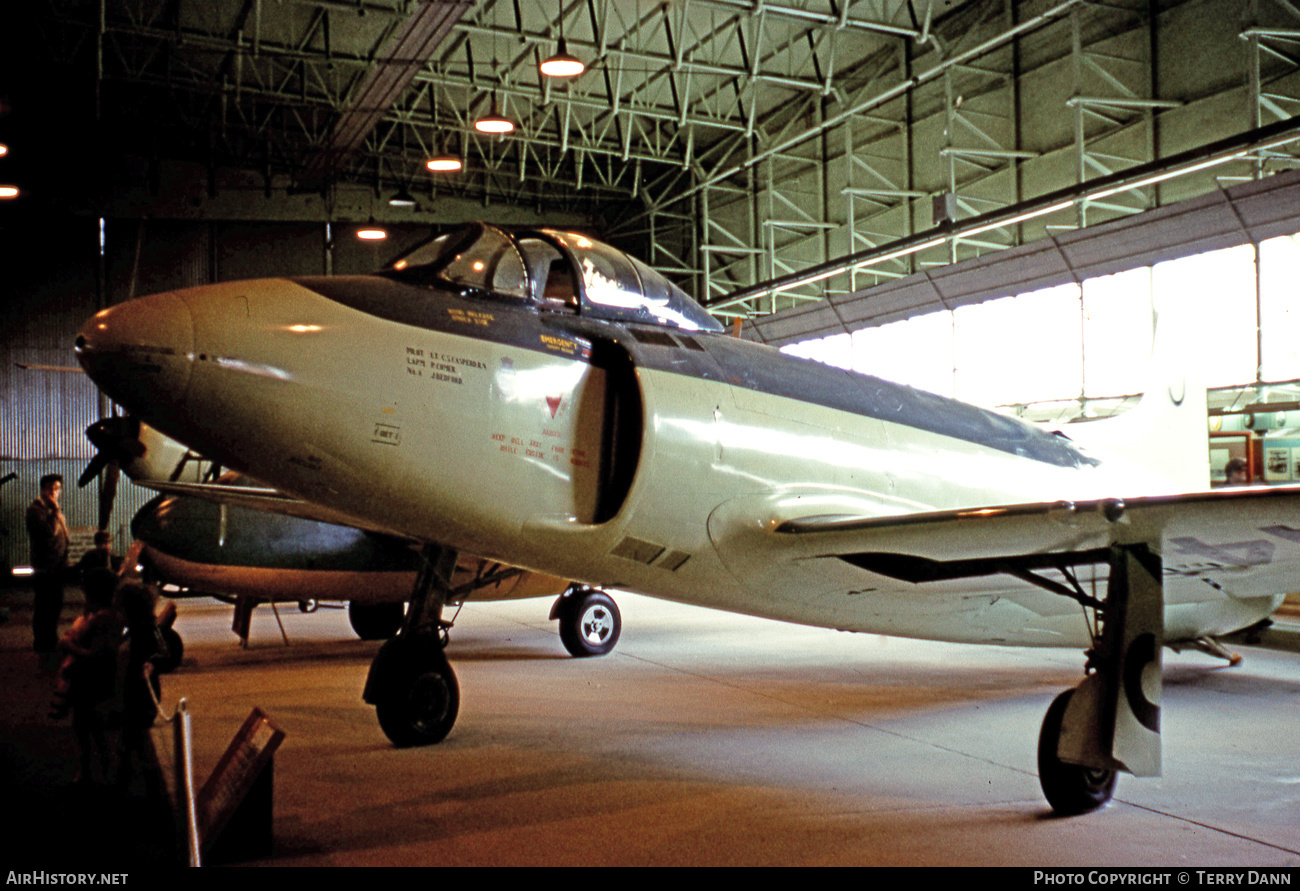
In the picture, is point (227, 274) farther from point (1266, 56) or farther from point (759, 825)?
point (759, 825)

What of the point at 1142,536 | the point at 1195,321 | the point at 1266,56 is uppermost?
the point at 1266,56

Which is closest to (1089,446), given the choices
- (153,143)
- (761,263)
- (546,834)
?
(546,834)

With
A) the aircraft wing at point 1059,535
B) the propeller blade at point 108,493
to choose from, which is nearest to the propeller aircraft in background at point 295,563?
the propeller blade at point 108,493

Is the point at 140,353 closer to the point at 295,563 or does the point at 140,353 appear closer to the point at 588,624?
the point at 295,563

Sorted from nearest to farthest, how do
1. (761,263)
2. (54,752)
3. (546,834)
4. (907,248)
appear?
1. (546,834)
2. (54,752)
3. (907,248)
4. (761,263)

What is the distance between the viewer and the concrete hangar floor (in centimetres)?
412

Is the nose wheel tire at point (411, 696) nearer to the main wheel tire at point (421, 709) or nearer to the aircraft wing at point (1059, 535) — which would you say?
the main wheel tire at point (421, 709)

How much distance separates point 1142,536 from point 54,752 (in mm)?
5884

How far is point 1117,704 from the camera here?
4.48 metres

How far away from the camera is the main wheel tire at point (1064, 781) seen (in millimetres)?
4547

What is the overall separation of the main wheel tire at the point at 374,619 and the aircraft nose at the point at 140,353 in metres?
7.91

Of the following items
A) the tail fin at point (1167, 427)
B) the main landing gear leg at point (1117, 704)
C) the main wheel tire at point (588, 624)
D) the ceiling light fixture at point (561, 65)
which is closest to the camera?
the main landing gear leg at point (1117, 704)

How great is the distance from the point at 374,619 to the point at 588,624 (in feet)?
9.57

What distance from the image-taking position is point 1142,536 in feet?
14.4
